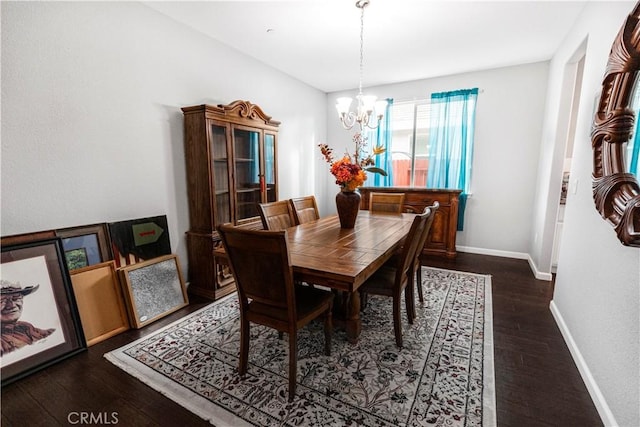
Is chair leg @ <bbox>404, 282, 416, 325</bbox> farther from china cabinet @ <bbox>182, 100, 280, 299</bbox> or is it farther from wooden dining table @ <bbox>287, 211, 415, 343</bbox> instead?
china cabinet @ <bbox>182, 100, 280, 299</bbox>

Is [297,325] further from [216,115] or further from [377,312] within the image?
[216,115]

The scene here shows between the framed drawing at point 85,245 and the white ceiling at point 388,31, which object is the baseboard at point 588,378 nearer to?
the white ceiling at point 388,31

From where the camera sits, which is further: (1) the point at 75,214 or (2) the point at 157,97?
(2) the point at 157,97

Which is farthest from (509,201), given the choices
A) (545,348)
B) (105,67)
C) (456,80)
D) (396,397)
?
(105,67)

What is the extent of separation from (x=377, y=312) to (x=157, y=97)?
2.75 meters

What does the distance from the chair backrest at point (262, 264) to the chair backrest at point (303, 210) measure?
1.25 metres

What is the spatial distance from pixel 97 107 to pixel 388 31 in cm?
267

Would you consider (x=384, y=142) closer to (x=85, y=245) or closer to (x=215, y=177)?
(x=215, y=177)

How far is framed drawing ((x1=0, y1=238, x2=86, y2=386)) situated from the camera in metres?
1.73

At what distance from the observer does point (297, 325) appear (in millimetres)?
1576

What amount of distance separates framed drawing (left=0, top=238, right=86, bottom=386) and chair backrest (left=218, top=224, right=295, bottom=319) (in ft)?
4.29

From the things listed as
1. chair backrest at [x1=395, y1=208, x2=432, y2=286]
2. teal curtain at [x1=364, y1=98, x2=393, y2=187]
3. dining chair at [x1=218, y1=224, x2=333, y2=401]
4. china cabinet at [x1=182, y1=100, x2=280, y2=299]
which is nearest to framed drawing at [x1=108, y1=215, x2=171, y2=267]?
china cabinet at [x1=182, y1=100, x2=280, y2=299]

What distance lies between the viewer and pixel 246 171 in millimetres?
3258

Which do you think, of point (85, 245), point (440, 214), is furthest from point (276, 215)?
point (440, 214)
